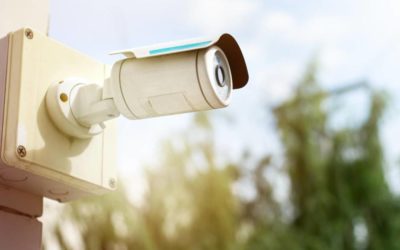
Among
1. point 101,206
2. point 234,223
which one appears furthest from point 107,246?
point 234,223

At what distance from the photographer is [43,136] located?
15.7 inches

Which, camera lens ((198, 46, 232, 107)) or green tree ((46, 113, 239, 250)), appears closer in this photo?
camera lens ((198, 46, 232, 107))

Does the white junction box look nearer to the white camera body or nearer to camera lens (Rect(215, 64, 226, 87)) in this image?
the white camera body

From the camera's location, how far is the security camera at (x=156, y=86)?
0.37m

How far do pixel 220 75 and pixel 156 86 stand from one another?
0.14 ft

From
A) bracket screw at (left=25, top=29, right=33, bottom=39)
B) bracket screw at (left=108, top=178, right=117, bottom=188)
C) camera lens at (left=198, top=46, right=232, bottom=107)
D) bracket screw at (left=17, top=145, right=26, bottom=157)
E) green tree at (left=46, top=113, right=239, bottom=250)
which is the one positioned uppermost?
bracket screw at (left=25, top=29, right=33, bottom=39)

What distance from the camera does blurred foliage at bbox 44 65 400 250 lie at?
2395 mm

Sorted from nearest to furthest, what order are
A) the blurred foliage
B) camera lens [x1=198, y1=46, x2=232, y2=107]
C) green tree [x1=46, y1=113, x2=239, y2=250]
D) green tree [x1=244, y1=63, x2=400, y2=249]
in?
camera lens [x1=198, y1=46, x2=232, y2=107] < green tree [x1=46, y1=113, x2=239, y2=250] < the blurred foliage < green tree [x1=244, y1=63, x2=400, y2=249]

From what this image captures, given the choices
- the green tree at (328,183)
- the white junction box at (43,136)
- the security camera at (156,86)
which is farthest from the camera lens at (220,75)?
the green tree at (328,183)

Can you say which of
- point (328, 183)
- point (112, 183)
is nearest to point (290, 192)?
point (328, 183)

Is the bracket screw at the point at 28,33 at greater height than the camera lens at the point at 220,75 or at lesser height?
greater

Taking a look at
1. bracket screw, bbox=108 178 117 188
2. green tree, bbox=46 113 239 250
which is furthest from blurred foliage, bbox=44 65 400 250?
bracket screw, bbox=108 178 117 188

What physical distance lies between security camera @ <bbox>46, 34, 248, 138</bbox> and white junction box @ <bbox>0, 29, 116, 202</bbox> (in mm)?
11

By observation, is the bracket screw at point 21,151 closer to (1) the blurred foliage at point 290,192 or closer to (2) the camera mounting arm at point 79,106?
(2) the camera mounting arm at point 79,106
